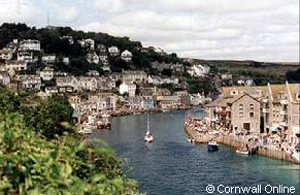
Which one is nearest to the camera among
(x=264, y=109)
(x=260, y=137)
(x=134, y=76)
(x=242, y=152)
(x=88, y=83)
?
(x=242, y=152)

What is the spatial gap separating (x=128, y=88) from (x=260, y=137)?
73.2 meters

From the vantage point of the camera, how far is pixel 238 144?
122 feet

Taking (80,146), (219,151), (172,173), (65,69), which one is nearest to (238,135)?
(219,151)

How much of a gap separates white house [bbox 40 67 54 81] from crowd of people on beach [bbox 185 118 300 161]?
5480 centimetres

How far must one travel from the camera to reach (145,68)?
129250 millimetres

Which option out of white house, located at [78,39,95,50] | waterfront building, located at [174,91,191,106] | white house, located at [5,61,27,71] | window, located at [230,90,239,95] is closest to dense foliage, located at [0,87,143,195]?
window, located at [230,90,239,95]

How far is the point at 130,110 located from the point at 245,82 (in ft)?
151

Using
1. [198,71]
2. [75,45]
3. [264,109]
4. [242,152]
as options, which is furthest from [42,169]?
[198,71]

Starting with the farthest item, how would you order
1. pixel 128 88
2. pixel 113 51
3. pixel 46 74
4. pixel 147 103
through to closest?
pixel 113 51, pixel 128 88, pixel 147 103, pixel 46 74

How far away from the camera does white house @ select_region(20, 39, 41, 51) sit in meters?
109

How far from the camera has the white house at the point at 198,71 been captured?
144 m

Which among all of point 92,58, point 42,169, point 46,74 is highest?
point 92,58

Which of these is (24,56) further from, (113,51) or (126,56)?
(113,51)

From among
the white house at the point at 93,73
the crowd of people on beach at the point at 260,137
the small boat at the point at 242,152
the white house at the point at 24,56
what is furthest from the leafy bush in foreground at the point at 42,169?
the white house at the point at 93,73
